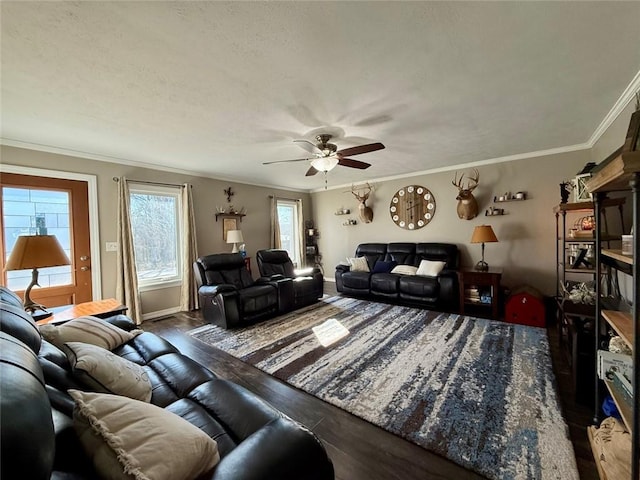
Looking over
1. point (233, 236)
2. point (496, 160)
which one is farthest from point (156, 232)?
point (496, 160)

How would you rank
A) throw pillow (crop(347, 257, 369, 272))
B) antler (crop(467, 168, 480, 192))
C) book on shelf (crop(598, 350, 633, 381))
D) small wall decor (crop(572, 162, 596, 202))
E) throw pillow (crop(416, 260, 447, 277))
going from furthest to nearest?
throw pillow (crop(347, 257, 369, 272)), antler (crop(467, 168, 480, 192)), throw pillow (crop(416, 260, 447, 277)), small wall decor (crop(572, 162, 596, 202)), book on shelf (crop(598, 350, 633, 381))

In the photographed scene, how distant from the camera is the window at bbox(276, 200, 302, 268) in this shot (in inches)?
261

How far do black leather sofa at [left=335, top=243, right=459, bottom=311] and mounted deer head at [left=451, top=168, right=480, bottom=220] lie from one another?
579mm

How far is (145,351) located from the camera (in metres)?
1.91

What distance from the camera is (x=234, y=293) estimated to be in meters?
3.64

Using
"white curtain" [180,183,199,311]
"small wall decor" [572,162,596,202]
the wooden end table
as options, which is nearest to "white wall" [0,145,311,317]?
"white curtain" [180,183,199,311]

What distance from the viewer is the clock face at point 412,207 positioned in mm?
5130

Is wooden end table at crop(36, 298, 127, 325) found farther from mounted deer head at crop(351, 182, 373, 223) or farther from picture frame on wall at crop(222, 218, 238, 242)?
mounted deer head at crop(351, 182, 373, 223)

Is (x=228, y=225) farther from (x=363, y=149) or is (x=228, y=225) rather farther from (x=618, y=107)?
(x=618, y=107)

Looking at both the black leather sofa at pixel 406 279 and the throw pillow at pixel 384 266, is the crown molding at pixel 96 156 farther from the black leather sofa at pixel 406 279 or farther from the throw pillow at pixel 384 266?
the throw pillow at pixel 384 266

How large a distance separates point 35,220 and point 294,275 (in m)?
3.50

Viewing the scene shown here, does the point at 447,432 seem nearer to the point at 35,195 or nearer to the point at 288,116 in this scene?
the point at 288,116

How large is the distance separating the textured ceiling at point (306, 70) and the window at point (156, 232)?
3.56 feet

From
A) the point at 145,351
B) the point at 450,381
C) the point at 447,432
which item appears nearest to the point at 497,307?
the point at 450,381
